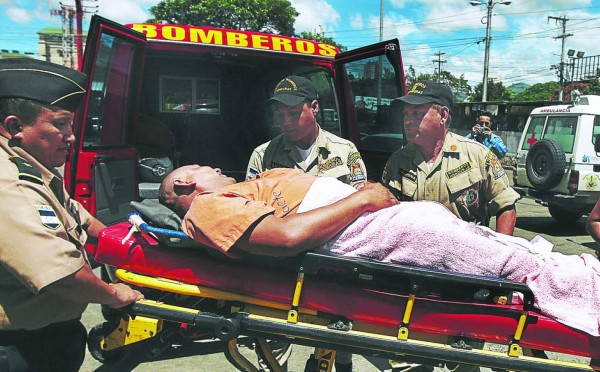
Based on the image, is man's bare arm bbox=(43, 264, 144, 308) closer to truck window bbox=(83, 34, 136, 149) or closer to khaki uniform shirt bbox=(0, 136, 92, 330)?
khaki uniform shirt bbox=(0, 136, 92, 330)

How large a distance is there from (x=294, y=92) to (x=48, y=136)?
1637 millimetres

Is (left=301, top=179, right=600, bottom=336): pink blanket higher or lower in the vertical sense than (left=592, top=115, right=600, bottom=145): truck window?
lower

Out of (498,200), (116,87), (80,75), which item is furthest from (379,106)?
(80,75)

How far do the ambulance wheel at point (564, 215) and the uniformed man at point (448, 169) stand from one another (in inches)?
258

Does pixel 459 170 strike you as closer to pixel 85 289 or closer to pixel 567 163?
pixel 85 289

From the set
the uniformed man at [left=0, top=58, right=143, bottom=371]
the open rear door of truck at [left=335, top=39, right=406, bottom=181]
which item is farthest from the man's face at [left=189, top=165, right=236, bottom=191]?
the open rear door of truck at [left=335, top=39, right=406, bottom=181]

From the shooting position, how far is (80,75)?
6.13ft

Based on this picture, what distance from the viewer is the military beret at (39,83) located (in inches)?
64.6

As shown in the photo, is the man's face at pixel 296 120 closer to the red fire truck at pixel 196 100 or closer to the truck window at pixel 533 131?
the red fire truck at pixel 196 100

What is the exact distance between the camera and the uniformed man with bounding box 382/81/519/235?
109 inches

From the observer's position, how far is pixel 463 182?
9.13ft

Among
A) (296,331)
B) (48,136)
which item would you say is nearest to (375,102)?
(296,331)

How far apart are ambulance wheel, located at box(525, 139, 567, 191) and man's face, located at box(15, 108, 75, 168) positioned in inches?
309

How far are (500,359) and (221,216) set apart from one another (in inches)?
44.9
